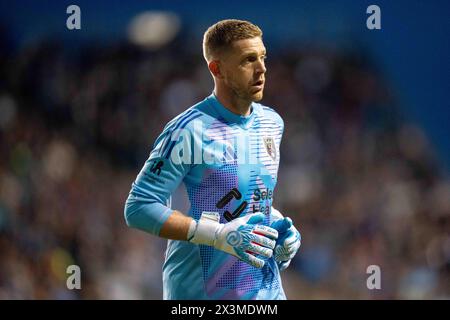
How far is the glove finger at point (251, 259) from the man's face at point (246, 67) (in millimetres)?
726

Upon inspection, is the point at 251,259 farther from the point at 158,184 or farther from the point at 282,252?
the point at 158,184

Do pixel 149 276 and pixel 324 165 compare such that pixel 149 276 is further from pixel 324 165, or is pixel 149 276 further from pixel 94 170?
pixel 324 165

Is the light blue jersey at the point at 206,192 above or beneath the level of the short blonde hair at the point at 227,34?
beneath

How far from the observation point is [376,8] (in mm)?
6742

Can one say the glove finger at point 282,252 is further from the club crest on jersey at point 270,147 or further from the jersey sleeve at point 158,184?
the jersey sleeve at point 158,184

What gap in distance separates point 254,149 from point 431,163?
10.6ft

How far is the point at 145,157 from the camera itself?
7.12 metres

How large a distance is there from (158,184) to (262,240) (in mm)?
516

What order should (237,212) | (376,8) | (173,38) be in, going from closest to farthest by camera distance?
(237,212) < (376,8) < (173,38)

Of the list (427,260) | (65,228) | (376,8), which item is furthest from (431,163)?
(65,228)

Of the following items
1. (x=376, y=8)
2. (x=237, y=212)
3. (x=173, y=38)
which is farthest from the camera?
(x=173, y=38)

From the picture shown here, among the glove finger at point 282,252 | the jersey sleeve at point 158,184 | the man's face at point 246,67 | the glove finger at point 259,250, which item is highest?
the man's face at point 246,67

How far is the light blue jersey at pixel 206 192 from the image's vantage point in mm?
3926

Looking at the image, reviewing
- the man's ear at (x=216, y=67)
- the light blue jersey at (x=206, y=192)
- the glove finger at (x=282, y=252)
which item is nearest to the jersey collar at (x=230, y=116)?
the light blue jersey at (x=206, y=192)
